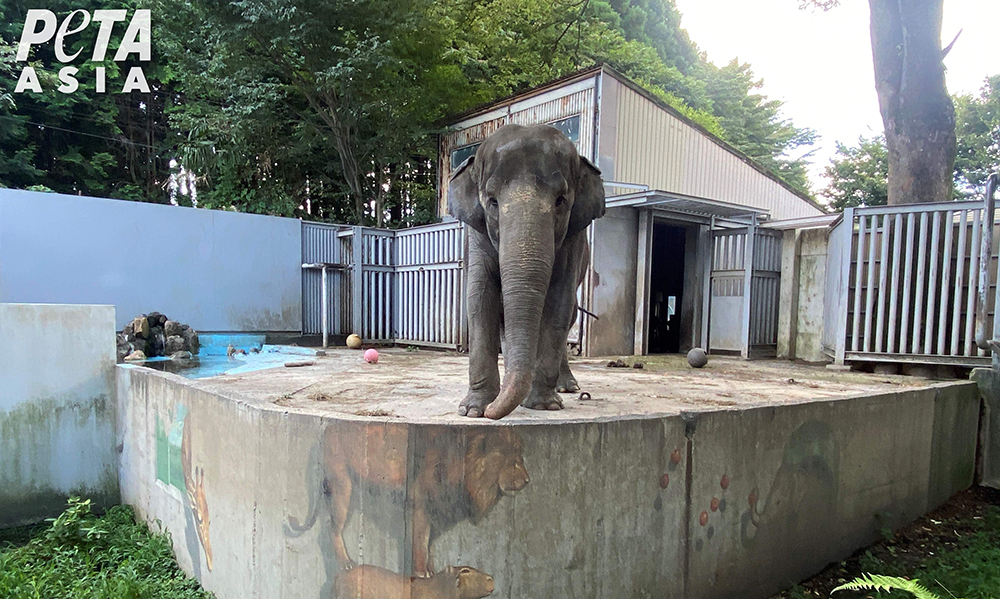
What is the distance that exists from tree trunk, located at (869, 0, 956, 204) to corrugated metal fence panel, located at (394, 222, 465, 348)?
666 cm

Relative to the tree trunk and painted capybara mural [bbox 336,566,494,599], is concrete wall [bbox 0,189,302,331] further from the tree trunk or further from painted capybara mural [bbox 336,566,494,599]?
the tree trunk

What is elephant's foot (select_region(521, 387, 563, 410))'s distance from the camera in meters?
3.42

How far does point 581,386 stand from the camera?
4.79 m

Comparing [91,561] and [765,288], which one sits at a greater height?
[765,288]

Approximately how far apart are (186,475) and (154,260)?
6749 mm

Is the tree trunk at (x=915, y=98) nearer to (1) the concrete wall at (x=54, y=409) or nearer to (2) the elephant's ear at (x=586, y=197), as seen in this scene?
(2) the elephant's ear at (x=586, y=197)

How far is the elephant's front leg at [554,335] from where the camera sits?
3.46 metres

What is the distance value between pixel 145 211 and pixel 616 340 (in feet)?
25.9

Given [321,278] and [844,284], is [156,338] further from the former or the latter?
[844,284]

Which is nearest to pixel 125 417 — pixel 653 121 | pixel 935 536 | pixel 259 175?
pixel 935 536

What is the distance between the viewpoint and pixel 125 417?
18.5 feet

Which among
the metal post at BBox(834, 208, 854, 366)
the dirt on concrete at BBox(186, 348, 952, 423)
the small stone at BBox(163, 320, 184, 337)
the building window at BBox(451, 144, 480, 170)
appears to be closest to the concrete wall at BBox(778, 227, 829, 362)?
the dirt on concrete at BBox(186, 348, 952, 423)

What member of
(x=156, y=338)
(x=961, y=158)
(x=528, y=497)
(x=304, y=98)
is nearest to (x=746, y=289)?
(x=528, y=497)

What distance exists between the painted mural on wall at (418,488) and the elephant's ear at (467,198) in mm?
1398
